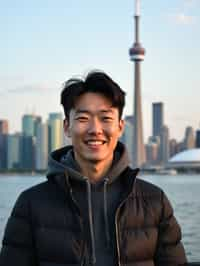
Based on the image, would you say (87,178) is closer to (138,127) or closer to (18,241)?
(18,241)

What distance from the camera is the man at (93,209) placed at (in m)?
1.64

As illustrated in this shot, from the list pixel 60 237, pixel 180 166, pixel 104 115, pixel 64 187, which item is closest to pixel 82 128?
pixel 104 115

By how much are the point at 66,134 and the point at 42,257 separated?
383 mm

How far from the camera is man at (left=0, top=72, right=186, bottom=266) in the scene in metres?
1.64

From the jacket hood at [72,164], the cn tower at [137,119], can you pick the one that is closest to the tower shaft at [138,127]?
the cn tower at [137,119]

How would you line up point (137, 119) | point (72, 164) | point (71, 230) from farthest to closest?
→ point (137, 119), point (72, 164), point (71, 230)

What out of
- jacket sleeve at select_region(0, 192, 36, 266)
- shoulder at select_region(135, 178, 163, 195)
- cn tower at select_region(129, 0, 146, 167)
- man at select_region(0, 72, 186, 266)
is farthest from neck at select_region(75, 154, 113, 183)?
cn tower at select_region(129, 0, 146, 167)

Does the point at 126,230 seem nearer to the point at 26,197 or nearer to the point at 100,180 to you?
the point at 100,180

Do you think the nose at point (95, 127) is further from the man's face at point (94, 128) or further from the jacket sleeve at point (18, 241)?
the jacket sleeve at point (18, 241)

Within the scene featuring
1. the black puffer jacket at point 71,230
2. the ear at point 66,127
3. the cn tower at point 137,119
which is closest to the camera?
the black puffer jacket at point 71,230

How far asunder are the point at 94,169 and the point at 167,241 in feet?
1.00

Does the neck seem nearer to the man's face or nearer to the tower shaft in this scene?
the man's face

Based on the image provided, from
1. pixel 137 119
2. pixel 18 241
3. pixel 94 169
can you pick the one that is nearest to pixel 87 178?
pixel 94 169

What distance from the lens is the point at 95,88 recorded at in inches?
68.1
